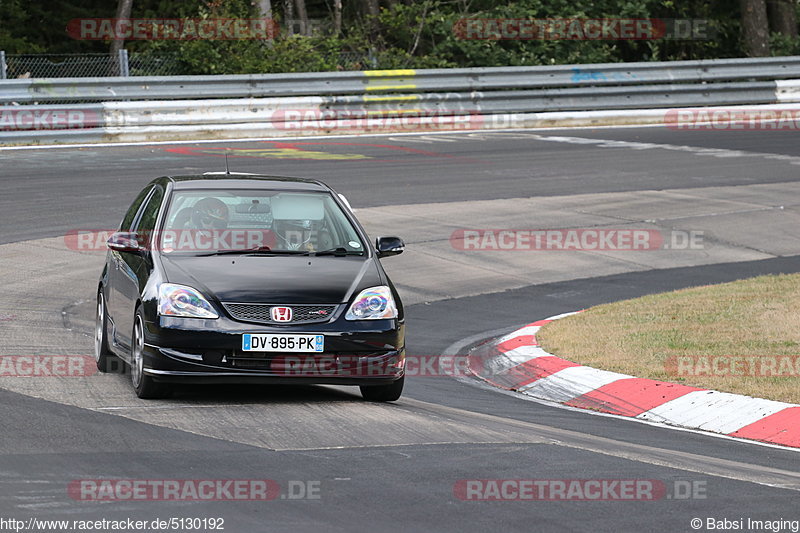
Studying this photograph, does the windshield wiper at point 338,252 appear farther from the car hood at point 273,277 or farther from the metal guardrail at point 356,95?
the metal guardrail at point 356,95

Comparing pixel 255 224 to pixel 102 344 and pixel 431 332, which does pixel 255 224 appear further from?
pixel 431 332

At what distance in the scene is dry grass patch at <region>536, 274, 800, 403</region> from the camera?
9.62 meters

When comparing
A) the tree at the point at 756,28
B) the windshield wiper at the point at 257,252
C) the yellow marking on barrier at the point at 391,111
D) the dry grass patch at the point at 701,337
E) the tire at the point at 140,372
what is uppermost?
the tree at the point at 756,28

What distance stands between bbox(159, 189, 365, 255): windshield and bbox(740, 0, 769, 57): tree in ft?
91.7

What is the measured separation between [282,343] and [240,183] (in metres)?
1.84

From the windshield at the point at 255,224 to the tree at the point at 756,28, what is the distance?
27.9 meters

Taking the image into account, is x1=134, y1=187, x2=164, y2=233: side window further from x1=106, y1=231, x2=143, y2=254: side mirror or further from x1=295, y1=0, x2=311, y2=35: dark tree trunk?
x1=295, y1=0, x2=311, y2=35: dark tree trunk

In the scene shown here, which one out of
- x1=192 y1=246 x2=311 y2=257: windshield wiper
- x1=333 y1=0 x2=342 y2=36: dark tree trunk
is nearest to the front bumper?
x1=192 y1=246 x2=311 y2=257: windshield wiper

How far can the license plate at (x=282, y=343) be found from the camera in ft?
27.6

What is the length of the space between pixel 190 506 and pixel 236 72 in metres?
24.3

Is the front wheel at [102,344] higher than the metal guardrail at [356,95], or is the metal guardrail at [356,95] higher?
the metal guardrail at [356,95]

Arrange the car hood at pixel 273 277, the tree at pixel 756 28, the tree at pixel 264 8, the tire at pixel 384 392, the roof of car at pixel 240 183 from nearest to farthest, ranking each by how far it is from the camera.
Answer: the car hood at pixel 273 277 < the tire at pixel 384 392 < the roof of car at pixel 240 183 < the tree at pixel 264 8 < the tree at pixel 756 28

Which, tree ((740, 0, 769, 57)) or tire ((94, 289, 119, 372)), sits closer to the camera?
tire ((94, 289, 119, 372))

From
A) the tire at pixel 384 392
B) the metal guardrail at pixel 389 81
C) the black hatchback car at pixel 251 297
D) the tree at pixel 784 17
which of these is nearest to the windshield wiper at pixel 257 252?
the black hatchback car at pixel 251 297
